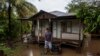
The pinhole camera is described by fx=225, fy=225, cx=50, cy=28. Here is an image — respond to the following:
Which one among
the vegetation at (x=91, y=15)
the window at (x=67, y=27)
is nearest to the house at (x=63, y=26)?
the window at (x=67, y=27)

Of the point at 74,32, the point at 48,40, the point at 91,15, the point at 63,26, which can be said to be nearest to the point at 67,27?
the point at 63,26

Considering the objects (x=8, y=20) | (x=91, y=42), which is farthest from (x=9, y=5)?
(x=91, y=42)

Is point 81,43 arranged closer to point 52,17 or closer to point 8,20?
point 52,17

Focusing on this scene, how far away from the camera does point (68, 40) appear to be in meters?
23.1

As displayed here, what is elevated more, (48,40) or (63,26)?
(63,26)

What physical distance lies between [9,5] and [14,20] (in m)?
2.49

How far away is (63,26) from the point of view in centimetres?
2542

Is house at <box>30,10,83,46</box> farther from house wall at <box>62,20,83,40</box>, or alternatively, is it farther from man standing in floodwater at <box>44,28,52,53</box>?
man standing in floodwater at <box>44,28,52,53</box>

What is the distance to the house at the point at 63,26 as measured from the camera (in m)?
22.1

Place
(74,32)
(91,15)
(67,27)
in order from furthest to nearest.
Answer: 1. (67,27)
2. (74,32)
3. (91,15)

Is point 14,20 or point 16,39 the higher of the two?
point 14,20

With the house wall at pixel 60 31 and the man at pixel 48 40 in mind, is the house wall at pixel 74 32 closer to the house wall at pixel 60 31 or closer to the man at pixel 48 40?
the house wall at pixel 60 31

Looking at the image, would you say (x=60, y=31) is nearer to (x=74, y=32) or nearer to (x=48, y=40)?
(x=74, y=32)

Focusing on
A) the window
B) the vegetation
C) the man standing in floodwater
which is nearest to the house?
the window
